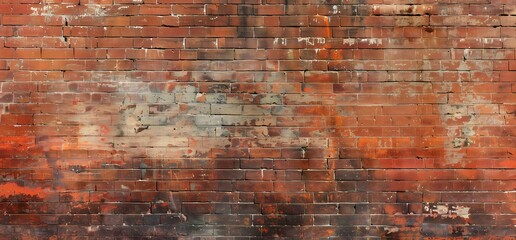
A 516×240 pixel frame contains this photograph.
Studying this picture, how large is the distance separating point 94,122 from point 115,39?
76cm

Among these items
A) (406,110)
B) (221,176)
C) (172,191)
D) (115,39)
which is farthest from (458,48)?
(115,39)

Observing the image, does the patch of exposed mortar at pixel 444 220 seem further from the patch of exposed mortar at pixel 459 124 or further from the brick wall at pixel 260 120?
the patch of exposed mortar at pixel 459 124

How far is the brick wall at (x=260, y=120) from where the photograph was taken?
3.20 meters

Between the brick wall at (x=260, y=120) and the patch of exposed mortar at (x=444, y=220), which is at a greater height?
the brick wall at (x=260, y=120)

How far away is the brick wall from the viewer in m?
3.20

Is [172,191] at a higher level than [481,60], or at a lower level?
lower

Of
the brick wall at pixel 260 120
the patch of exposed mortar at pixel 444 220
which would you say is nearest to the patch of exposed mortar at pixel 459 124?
the brick wall at pixel 260 120

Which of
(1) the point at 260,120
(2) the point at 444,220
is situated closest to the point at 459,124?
(2) the point at 444,220

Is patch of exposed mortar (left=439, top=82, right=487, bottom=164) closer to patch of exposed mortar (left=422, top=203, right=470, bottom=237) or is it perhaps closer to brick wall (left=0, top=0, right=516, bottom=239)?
brick wall (left=0, top=0, right=516, bottom=239)

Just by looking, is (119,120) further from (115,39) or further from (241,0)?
(241,0)

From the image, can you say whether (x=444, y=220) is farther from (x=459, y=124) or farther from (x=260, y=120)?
(x=260, y=120)

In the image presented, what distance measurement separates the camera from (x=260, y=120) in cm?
321

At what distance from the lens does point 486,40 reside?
3217mm

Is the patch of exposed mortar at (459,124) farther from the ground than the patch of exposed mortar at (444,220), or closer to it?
farther from the ground
